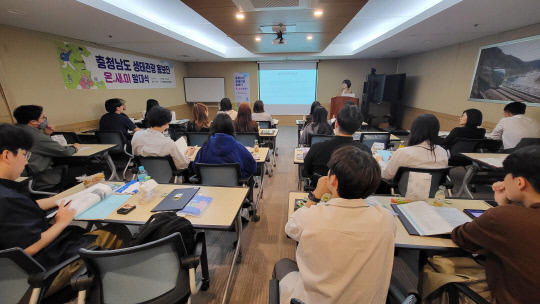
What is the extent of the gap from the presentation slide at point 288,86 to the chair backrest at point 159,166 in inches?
253

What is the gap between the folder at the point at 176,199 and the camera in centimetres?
145

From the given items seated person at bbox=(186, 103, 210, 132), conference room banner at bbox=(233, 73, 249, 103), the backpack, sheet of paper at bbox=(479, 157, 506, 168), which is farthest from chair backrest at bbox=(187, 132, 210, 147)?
conference room banner at bbox=(233, 73, 249, 103)

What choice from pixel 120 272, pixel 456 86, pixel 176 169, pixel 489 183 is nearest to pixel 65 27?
pixel 176 169

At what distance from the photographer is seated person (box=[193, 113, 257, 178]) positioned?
211cm

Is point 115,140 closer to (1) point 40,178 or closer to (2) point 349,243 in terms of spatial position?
(1) point 40,178

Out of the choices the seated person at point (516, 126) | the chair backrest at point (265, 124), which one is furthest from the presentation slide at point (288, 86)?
the seated person at point (516, 126)

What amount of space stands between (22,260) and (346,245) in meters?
1.38

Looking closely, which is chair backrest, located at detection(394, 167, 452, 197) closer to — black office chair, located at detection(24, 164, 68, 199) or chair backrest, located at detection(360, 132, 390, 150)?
chair backrest, located at detection(360, 132, 390, 150)

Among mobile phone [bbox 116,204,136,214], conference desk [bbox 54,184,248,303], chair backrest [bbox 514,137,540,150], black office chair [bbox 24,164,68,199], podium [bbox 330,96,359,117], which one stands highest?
podium [bbox 330,96,359,117]

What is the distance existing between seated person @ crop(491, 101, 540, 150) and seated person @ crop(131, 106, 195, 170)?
4.46 metres

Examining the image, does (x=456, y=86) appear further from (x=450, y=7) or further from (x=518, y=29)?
(x=450, y=7)

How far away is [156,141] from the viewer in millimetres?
2242

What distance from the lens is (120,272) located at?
0.97m

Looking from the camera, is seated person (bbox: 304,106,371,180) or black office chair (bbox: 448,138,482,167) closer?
seated person (bbox: 304,106,371,180)
